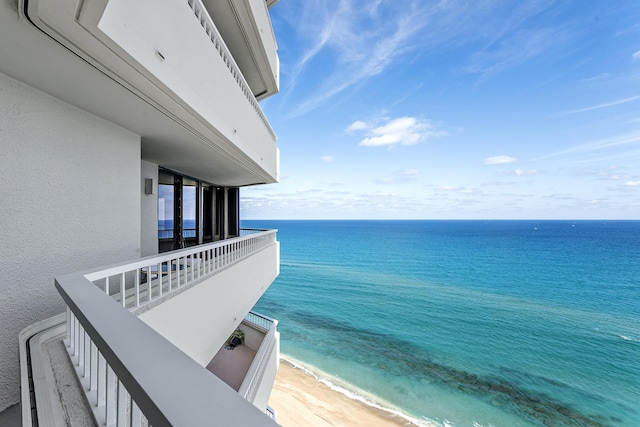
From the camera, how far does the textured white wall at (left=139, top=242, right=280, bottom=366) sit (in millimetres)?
3385

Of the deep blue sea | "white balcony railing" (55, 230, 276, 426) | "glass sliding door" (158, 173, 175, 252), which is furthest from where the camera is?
the deep blue sea

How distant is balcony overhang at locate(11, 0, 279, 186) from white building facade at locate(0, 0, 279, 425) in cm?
1

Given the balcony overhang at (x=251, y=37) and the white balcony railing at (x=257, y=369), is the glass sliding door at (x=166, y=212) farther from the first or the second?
the white balcony railing at (x=257, y=369)

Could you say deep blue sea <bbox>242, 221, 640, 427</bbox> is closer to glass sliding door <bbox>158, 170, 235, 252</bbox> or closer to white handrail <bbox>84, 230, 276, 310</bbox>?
glass sliding door <bbox>158, 170, 235, 252</bbox>

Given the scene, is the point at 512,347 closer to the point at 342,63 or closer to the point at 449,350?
the point at 449,350

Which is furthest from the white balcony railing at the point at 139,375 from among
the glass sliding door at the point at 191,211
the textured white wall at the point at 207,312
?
the glass sliding door at the point at 191,211

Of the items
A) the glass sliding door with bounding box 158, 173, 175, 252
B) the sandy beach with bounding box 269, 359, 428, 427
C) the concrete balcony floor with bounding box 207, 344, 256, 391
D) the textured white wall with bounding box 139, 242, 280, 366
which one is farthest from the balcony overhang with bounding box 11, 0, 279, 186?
the sandy beach with bounding box 269, 359, 428, 427

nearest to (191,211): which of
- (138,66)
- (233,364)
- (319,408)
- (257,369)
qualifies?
(257,369)

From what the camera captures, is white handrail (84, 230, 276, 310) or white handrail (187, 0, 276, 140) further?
white handrail (187, 0, 276, 140)

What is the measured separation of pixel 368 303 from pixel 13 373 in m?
24.5

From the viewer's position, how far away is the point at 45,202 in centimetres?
308

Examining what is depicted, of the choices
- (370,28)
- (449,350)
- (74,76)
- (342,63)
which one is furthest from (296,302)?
(74,76)

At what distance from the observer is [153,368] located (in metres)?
0.69

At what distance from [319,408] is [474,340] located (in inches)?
504
